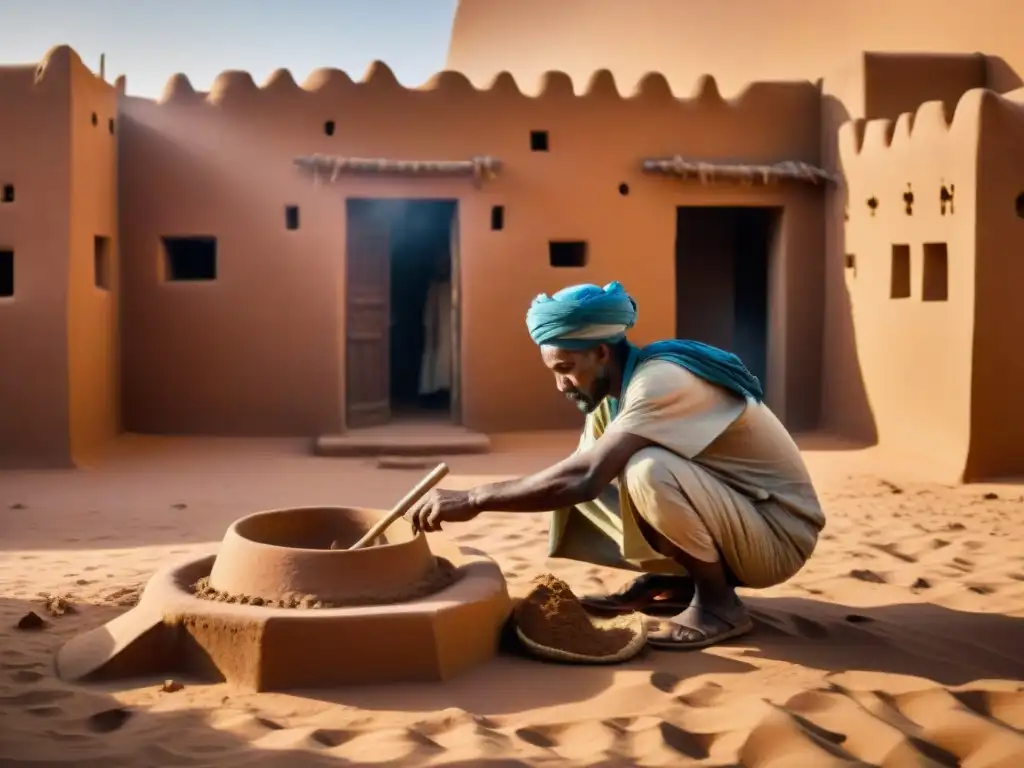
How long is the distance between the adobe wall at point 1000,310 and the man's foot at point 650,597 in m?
4.60

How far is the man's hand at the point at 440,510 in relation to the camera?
3.52m

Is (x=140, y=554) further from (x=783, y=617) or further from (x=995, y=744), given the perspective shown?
(x=995, y=744)

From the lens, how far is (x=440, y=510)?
3537 millimetres

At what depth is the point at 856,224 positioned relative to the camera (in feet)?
33.5

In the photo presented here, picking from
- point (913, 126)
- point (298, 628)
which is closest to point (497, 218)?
point (913, 126)

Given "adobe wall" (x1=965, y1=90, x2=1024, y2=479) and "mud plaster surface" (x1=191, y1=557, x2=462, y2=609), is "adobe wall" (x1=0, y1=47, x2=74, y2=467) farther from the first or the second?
"adobe wall" (x1=965, y1=90, x2=1024, y2=479)

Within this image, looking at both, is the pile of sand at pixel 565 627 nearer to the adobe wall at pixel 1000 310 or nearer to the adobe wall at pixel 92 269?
the adobe wall at pixel 1000 310

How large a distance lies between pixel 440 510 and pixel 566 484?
403mm

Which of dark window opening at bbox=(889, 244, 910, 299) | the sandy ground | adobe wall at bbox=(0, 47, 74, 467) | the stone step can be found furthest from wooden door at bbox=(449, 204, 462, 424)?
the sandy ground

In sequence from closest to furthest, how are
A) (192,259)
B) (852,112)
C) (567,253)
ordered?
(852,112) < (567,253) < (192,259)

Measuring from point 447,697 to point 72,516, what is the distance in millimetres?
4304

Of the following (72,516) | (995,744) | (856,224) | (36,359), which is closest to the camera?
(995,744)

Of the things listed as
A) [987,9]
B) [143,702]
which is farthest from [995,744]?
[987,9]

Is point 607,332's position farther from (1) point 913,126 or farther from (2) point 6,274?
(2) point 6,274
